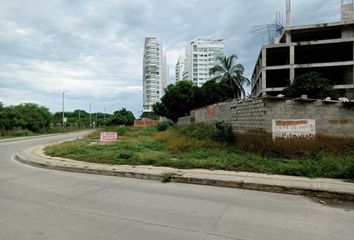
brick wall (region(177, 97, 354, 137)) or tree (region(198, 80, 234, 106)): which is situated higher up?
tree (region(198, 80, 234, 106))

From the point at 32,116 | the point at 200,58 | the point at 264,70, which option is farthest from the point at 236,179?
the point at 200,58

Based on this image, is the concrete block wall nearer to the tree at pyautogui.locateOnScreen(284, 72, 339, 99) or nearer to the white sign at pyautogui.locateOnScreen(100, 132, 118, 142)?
the white sign at pyautogui.locateOnScreen(100, 132, 118, 142)

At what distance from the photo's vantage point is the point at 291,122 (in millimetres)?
12852

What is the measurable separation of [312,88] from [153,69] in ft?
331

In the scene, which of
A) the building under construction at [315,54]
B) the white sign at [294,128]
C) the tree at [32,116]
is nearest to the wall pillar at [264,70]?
the building under construction at [315,54]

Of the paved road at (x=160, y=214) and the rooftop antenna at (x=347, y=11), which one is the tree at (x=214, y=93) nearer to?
the rooftop antenna at (x=347, y=11)

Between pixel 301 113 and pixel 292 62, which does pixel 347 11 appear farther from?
pixel 301 113

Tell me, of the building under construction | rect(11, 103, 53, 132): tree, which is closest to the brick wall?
the building under construction

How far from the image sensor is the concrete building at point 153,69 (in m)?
128

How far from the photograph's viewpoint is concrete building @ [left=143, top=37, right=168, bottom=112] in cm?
12812

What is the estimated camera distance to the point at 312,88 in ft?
107

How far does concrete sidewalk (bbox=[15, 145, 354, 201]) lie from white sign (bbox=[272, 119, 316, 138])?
3.61m

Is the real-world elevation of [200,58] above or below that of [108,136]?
above

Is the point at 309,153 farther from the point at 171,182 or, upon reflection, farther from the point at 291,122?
the point at 171,182
